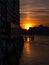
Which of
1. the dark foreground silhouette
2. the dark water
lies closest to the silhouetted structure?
the dark foreground silhouette

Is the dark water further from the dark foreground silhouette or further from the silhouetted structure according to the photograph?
the silhouetted structure

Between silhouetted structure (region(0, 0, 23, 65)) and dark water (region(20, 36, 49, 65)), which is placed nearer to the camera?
dark water (region(20, 36, 49, 65))

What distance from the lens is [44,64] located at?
4747cm

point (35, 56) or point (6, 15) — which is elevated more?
point (6, 15)

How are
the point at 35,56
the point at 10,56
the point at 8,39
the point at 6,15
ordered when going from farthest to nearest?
the point at 6,15, the point at 8,39, the point at 35,56, the point at 10,56

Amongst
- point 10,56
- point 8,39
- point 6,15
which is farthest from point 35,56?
point 6,15

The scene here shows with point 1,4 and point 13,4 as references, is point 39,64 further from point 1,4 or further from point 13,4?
point 13,4

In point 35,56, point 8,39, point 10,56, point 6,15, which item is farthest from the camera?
point 6,15

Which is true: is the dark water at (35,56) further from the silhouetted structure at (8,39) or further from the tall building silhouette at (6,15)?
the tall building silhouette at (6,15)

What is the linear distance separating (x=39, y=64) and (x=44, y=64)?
1.12 meters

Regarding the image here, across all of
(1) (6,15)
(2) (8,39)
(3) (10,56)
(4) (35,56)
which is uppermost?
(1) (6,15)

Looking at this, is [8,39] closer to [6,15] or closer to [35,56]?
[35,56]

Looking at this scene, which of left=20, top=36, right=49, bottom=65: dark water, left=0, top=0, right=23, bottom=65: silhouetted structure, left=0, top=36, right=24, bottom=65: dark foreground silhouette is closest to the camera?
left=0, top=36, right=24, bottom=65: dark foreground silhouette

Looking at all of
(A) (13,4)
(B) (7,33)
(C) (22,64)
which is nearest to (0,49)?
(C) (22,64)
